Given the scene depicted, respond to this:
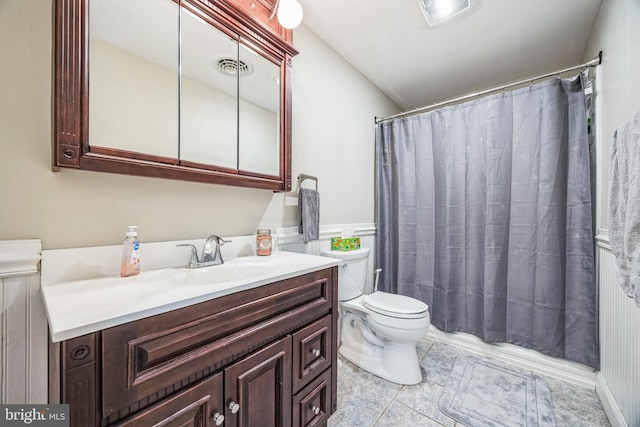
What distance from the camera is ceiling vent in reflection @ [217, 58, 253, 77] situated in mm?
1211

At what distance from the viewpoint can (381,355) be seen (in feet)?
5.49

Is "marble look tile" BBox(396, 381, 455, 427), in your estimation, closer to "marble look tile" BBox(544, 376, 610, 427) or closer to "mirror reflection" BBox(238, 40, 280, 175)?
"marble look tile" BBox(544, 376, 610, 427)

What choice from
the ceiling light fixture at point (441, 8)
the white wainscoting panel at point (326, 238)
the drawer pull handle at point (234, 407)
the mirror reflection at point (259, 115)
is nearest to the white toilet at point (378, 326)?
the white wainscoting panel at point (326, 238)

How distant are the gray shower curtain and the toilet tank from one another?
0.56 metres

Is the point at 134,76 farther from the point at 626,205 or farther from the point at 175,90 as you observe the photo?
the point at 626,205

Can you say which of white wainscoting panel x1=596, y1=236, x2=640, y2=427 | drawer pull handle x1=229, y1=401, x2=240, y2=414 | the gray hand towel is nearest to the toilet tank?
the gray hand towel

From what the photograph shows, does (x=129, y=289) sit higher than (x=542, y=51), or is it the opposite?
(x=542, y=51)

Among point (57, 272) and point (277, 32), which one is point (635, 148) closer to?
point (277, 32)

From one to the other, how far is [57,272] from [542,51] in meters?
3.07

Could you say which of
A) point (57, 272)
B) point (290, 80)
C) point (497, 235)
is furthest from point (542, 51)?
point (57, 272)

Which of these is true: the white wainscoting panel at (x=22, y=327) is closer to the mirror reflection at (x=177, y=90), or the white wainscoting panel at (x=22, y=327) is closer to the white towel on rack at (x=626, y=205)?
the mirror reflection at (x=177, y=90)

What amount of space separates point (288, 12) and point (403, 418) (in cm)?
222

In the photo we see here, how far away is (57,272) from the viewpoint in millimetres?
802

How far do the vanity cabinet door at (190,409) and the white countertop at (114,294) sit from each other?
0.23 metres
